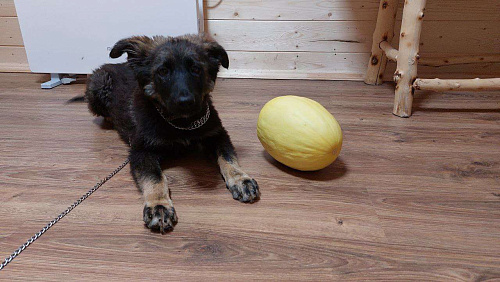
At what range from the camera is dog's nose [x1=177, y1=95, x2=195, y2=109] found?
1.48 m

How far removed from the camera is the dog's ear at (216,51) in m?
1.78

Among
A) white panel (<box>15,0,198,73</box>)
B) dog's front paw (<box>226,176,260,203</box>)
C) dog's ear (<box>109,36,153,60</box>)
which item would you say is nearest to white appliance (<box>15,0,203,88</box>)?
white panel (<box>15,0,198,73</box>)

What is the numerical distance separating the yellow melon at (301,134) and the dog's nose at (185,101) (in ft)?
1.41

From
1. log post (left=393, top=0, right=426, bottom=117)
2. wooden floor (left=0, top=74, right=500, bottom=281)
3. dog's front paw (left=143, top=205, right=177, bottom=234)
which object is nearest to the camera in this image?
wooden floor (left=0, top=74, right=500, bottom=281)

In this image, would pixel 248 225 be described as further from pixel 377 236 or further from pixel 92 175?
pixel 92 175

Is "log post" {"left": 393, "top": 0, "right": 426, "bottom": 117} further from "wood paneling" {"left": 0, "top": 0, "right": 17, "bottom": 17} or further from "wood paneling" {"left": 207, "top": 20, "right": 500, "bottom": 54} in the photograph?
"wood paneling" {"left": 0, "top": 0, "right": 17, "bottom": 17}

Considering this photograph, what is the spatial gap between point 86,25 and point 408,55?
3.14 metres

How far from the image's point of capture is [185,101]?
1.48 meters

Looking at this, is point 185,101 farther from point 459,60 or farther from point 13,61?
point 13,61

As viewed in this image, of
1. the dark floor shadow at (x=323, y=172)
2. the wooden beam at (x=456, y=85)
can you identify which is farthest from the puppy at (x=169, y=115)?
the wooden beam at (x=456, y=85)

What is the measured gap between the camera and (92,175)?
1734mm

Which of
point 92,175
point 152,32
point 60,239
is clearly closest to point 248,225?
point 60,239

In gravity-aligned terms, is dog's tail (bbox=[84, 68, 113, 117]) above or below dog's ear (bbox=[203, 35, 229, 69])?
below

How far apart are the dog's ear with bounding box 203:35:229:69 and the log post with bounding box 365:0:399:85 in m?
2.21
